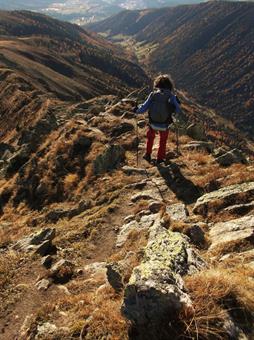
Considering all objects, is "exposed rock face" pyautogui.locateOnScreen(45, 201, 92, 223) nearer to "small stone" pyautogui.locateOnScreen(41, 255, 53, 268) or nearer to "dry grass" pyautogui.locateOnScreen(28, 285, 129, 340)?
"small stone" pyautogui.locateOnScreen(41, 255, 53, 268)

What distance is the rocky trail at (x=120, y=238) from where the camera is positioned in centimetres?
692

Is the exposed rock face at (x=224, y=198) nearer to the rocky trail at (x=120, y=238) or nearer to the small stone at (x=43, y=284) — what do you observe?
the rocky trail at (x=120, y=238)

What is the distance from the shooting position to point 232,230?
11.7 meters

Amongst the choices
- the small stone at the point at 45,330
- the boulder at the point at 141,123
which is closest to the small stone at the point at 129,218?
the small stone at the point at 45,330

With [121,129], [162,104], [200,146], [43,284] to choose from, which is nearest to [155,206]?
[162,104]

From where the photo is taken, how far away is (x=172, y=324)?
6555 mm

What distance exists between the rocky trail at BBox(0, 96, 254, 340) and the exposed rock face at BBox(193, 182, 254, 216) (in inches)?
1.7

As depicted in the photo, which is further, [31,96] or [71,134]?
[31,96]

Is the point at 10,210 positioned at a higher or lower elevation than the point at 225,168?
lower

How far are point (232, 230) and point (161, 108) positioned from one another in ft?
24.6

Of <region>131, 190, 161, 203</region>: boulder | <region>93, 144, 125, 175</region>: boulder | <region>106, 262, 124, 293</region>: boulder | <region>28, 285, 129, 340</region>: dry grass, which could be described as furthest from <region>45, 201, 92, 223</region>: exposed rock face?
<region>106, 262, 124, 293</region>: boulder

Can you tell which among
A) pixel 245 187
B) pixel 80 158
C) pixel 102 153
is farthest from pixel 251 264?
pixel 80 158

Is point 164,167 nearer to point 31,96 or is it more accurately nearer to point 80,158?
point 80,158

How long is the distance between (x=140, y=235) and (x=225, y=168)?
606 cm
